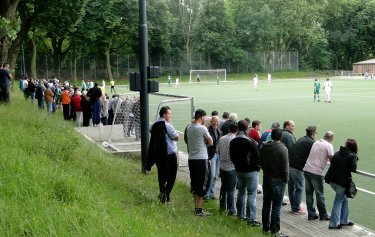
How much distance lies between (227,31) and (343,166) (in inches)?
3155

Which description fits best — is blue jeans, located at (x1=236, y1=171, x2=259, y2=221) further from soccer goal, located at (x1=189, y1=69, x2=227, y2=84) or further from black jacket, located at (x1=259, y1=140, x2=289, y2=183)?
soccer goal, located at (x1=189, y1=69, x2=227, y2=84)

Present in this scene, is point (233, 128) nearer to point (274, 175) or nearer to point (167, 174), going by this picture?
point (274, 175)

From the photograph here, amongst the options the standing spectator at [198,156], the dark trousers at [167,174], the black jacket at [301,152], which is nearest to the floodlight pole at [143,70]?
the dark trousers at [167,174]

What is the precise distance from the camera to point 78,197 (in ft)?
22.6

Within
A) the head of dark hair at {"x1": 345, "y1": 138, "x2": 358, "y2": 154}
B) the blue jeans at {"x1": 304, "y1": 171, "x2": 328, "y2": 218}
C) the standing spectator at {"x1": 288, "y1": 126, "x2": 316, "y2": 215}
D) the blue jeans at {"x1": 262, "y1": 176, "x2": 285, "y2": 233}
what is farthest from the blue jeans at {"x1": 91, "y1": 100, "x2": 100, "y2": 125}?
the head of dark hair at {"x1": 345, "y1": 138, "x2": 358, "y2": 154}

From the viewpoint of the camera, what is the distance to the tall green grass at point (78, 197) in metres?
5.47

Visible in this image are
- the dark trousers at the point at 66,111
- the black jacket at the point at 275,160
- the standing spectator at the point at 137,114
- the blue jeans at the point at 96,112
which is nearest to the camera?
the black jacket at the point at 275,160

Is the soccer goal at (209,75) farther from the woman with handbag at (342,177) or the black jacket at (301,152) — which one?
the woman with handbag at (342,177)

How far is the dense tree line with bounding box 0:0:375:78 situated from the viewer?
235ft

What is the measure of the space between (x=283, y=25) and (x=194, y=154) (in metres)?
86.3

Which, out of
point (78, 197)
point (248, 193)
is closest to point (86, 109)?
point (248, 193)

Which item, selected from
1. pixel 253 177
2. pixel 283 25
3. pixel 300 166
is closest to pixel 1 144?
pixel 253 177

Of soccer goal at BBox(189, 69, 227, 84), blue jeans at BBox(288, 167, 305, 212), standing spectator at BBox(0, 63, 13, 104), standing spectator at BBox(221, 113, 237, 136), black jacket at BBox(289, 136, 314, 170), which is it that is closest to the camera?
black jacket at BBox(289, 136, 314, 170)

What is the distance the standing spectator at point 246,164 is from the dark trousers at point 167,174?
3.86ft
